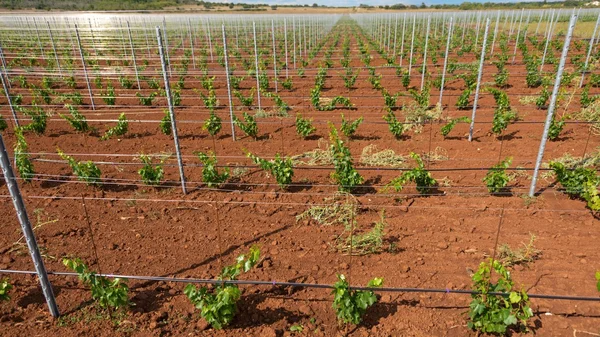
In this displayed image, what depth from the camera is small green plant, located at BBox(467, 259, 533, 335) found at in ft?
9.89

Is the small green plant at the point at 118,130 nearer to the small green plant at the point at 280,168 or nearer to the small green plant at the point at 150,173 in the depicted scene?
the small green plant at the point at 150,173

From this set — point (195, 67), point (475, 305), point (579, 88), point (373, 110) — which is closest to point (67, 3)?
point (195, 67)

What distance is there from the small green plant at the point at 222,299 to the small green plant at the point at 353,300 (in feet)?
2.36

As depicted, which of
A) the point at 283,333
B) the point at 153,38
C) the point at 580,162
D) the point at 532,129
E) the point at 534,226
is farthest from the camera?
the point at 153,38

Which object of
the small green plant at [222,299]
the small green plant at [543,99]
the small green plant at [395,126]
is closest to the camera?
the small green plant at [222,299]

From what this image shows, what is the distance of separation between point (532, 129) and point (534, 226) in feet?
13.1

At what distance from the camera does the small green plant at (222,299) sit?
316 centimetres

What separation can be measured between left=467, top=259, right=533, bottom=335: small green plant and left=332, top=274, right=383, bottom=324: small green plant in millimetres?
781

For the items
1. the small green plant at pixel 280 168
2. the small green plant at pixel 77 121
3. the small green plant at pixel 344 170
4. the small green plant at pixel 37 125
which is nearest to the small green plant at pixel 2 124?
the small green plant at pixel 37 125

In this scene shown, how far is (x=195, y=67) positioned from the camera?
18.0m

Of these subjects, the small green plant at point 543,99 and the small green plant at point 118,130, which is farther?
the small green plant at point 543,99

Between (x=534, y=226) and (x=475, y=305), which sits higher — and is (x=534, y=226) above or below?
below

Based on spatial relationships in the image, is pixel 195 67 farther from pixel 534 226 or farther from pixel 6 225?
pixel 534 226

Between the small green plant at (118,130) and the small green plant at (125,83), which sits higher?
the small green plant at (118,130)
